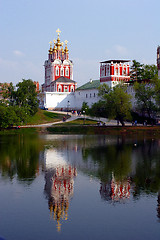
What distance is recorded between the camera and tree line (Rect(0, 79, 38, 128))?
63.1m

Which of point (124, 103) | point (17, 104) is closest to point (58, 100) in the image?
point (17, 104)

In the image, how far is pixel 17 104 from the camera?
79562 mm

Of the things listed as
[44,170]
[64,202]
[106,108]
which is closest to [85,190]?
[64,202]

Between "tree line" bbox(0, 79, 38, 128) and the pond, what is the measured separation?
3102 cm

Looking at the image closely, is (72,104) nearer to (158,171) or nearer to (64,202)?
(158,171)

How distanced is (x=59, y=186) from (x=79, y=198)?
2.56m

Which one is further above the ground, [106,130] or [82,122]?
[82,122]

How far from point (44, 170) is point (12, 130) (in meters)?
38.1

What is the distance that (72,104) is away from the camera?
372ft

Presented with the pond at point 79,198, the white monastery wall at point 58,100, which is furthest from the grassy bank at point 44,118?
the pond at point 79,198

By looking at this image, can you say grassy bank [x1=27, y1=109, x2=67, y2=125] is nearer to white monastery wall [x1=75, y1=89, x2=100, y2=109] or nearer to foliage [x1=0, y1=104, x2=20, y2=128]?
foliage [x1=0, y1=104, x2=20, y2=128]

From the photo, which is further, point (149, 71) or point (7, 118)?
point (149, 71)

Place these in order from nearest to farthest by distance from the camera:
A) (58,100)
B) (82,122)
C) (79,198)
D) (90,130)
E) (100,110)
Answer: (79,198) → (90,130) → (100,110) → (82,122) → (58,100)

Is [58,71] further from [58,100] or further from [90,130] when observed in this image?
[90,130]
